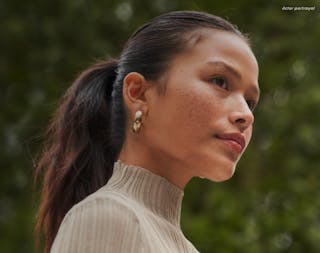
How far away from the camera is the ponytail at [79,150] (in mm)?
2090

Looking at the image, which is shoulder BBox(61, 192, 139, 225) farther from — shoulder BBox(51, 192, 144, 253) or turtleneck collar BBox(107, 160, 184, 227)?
turtleneck collar BBox(107, 160, 184, 227)

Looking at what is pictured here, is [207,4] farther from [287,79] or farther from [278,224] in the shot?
[278,224]

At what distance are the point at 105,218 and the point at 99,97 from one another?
492 millimetres

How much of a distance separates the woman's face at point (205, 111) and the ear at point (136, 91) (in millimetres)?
33

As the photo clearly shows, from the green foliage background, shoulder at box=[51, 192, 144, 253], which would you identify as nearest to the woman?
shoulder at box=[51, 192, 144, 253]

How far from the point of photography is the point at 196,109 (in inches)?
73.7

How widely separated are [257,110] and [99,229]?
14.0ft

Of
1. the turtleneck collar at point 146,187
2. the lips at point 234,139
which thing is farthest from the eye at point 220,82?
the turtleneck collar at point 146,187

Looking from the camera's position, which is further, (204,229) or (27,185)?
(27,185)

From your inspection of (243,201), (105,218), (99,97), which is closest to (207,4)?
(243,201)

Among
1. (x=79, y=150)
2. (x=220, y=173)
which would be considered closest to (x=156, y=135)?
(x=220, y=173)

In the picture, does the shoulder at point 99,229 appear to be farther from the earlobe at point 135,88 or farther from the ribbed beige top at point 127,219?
the earlobe at point 135,88

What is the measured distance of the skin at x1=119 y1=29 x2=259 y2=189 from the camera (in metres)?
1.87

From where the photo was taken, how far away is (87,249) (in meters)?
1.67
